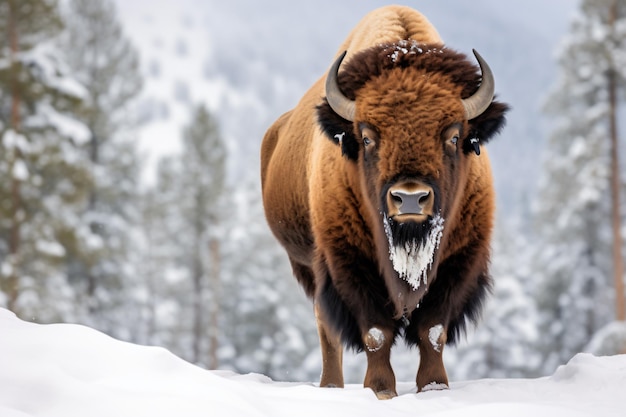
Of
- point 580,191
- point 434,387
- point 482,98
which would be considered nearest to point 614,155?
point 580,191

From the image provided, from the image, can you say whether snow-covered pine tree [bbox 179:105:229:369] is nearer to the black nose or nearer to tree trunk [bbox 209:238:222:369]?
tree trunk [bbox 209:238:222:369]

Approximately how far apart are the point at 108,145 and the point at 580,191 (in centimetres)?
1475

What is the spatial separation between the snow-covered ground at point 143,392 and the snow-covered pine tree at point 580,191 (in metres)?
19.0

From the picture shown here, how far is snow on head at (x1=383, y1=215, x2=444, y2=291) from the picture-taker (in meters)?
4.85

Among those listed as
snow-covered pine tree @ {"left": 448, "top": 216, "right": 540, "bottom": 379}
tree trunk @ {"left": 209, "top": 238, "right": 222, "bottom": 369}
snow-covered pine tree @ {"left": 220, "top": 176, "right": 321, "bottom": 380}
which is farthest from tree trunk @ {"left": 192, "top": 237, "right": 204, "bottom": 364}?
snow-covered pine tree @ {"left": 448, "top": 216, "right": 540, "bottom": 379}

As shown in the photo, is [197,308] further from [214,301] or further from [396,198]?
[396,198]

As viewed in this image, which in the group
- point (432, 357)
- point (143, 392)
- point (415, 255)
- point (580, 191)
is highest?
point (415, 255)

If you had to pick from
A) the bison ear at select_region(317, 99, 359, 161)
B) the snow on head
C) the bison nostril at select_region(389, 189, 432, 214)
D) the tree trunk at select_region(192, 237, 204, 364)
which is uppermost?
the bison ear at select_region(317, 99, 359, 161)

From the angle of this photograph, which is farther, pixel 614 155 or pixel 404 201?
pixel 614 155

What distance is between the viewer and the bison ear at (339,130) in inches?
211

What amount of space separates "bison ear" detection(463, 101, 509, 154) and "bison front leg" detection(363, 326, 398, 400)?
53.6 inches

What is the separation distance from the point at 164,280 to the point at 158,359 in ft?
95.2

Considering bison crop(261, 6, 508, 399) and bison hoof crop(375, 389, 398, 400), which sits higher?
bison crop(261, 6, 508, 399)

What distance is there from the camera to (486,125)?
17.3ft
